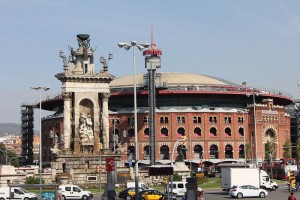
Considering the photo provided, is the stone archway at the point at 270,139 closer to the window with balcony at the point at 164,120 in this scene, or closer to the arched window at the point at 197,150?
the arched window at the point at 197,150

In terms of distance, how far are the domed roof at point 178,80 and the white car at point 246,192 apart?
87.4m

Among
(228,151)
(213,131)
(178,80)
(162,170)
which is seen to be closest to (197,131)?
(213,131)

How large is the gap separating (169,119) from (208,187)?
60890 mm

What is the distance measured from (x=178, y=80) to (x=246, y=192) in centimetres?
9208

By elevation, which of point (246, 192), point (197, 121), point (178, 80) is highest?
point (178, 80)

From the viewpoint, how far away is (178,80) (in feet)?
506

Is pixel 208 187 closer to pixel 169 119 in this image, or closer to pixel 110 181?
pixel 110 181

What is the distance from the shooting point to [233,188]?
63031 mm

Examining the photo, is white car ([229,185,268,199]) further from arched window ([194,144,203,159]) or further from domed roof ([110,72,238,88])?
domed roof ([110,72,238,88])

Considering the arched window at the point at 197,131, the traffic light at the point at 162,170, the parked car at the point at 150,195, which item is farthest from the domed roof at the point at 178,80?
the traffic light at the point at 162,170

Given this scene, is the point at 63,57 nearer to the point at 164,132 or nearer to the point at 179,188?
the point at 179,188

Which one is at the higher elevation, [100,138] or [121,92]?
[121,92]

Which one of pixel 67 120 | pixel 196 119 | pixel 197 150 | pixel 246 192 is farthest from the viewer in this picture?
pixel 196 119

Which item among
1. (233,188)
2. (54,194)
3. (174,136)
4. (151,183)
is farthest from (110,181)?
(174,136)
